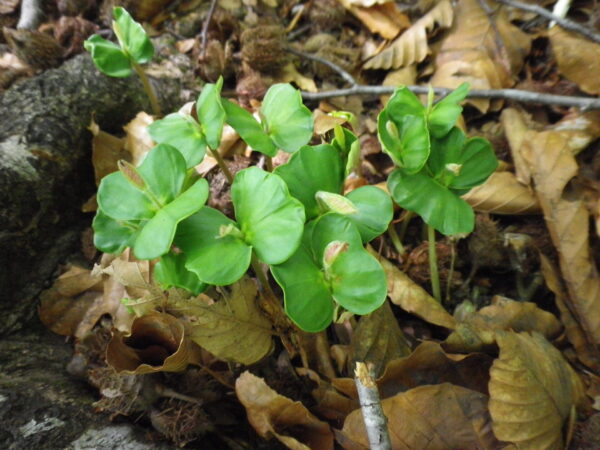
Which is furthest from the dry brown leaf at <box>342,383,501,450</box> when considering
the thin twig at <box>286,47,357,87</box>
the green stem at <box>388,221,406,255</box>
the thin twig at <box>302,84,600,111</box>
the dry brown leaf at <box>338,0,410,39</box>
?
the dry brown leaf at <box>338,0,410,39</box>

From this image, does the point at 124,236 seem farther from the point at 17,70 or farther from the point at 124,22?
the point at 17,70

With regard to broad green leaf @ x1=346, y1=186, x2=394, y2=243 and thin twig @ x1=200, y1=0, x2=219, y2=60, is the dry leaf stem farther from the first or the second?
thin twig @ x1=200, y1=0, x2=219, y2=60

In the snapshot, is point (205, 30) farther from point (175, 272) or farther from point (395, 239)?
point (175, 272)

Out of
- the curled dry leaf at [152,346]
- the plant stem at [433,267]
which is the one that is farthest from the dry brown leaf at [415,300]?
the curled dry leaf at [152,346]

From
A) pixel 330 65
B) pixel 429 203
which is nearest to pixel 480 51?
pixel 330 65

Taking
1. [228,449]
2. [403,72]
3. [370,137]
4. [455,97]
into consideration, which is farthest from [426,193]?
[403,72]

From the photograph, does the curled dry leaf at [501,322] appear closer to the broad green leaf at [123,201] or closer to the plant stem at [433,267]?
the plant stem at [433,267]
